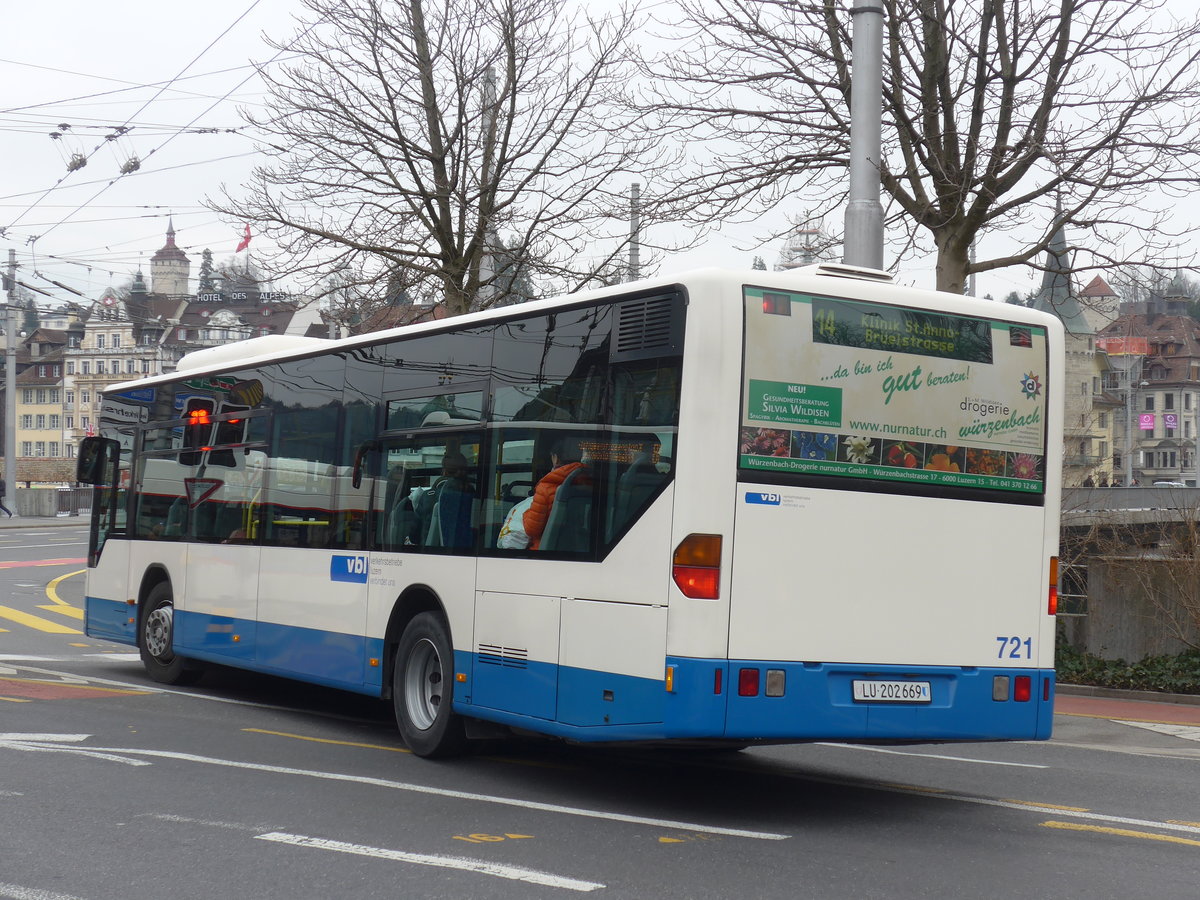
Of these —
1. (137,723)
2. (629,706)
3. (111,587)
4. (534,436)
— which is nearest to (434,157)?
(111,587)

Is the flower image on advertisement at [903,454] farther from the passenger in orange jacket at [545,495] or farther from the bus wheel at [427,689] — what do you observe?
the bus wheel at [427,689]

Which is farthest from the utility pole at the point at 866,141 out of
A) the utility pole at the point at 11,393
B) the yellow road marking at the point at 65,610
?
the utility pole at the point at 11,393

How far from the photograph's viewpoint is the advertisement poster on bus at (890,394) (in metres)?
8.01

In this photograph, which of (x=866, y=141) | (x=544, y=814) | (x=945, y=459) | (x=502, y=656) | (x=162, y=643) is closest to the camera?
(x=544, y=814)

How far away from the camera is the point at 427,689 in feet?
33.4

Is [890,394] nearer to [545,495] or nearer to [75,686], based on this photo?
[545,495]

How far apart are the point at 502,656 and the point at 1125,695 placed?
30.9ft

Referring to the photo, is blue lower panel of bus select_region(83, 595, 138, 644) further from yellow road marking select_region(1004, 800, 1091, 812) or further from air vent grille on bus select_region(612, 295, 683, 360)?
yellow road marking select_region(1004, 800, 1091, 812)

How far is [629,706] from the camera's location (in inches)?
314

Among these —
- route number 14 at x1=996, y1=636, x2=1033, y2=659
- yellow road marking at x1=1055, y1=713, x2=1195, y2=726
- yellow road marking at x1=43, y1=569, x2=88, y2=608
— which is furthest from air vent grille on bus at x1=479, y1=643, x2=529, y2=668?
yellow road marking at x1=43, y1=569, x2=88, y2=608

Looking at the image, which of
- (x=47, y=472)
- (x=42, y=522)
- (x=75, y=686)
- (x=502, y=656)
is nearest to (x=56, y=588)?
(x=75, y=686)

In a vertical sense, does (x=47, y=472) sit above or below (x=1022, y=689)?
above

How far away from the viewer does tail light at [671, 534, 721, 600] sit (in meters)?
7.77

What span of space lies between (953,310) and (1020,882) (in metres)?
3.26
